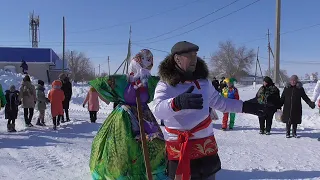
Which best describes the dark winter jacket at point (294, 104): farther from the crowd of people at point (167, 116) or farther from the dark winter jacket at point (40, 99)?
the dark winter jacket at point (40, 99)

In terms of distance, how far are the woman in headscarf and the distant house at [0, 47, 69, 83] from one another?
39.2 m

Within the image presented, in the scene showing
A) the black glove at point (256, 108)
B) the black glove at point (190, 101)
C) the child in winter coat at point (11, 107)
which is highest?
the black glove at point (190, 101)

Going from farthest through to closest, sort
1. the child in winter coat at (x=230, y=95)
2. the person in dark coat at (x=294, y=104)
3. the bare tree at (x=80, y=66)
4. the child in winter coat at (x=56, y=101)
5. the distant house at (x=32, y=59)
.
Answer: the bare tree at (x=80, y=66) → the distant house at (x=32, y=59) → the child in winter coat at (x=56, y=101) → the child in winter coat at (x=230, y=95) → the person in dark coat at (x=294, y=104)

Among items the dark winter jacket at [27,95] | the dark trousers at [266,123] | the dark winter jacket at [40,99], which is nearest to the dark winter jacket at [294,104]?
the dark trousers at [266,123]

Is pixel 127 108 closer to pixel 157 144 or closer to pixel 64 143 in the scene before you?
pixel 157 144

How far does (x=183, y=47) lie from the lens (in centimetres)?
260

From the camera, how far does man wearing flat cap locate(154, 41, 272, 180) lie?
8.48 ft

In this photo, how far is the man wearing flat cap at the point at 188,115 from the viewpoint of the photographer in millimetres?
2586

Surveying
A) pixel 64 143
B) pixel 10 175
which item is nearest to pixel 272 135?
pixel 64 143

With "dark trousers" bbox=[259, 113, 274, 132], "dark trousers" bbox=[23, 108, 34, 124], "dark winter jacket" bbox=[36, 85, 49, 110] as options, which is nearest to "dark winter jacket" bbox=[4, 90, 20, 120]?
"dark trousers" bbox=[23, 108, 34, 124]

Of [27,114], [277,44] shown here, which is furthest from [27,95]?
[277,44]

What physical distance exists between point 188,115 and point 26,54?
43269mm

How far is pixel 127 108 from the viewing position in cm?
409

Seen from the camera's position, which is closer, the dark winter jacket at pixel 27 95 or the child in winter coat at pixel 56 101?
the child in winter coat at pixel 56 101
